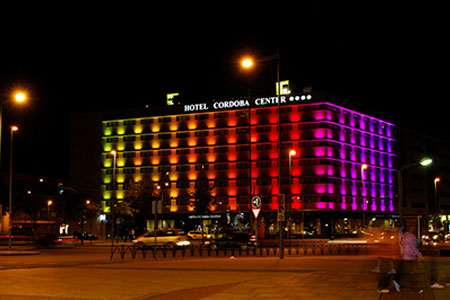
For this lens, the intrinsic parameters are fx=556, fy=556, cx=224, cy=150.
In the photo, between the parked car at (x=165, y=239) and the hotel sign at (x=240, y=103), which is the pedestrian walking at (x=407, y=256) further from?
the hotel sign at (x=240, y=103)

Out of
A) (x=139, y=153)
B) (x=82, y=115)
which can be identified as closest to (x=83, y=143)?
(x=82, y=115)

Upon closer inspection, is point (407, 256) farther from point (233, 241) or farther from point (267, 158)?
point (267, 158)

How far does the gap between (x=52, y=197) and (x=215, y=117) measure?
42.6m

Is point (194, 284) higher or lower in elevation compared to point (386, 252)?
lower

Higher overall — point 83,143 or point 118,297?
point 83,143

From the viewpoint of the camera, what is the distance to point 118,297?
13633 millimetres

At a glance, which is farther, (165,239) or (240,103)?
(240,103)

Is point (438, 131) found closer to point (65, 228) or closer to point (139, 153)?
point (139, 153)

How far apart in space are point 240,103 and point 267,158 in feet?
35.7

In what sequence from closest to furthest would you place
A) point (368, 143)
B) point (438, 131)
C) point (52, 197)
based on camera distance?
1. point (368, 143)
2. point (52, 197)
3. point (438, 131)

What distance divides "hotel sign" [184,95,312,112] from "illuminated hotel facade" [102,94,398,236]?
17 cm

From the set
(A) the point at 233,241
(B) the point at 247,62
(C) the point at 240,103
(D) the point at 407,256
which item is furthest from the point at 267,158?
(D) the point at 407,256

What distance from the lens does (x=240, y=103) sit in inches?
3848

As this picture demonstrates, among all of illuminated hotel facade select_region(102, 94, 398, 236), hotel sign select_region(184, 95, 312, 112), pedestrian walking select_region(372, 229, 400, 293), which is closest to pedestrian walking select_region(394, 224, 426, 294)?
pedestrian walking select_region(372, 229, 400, 293)
